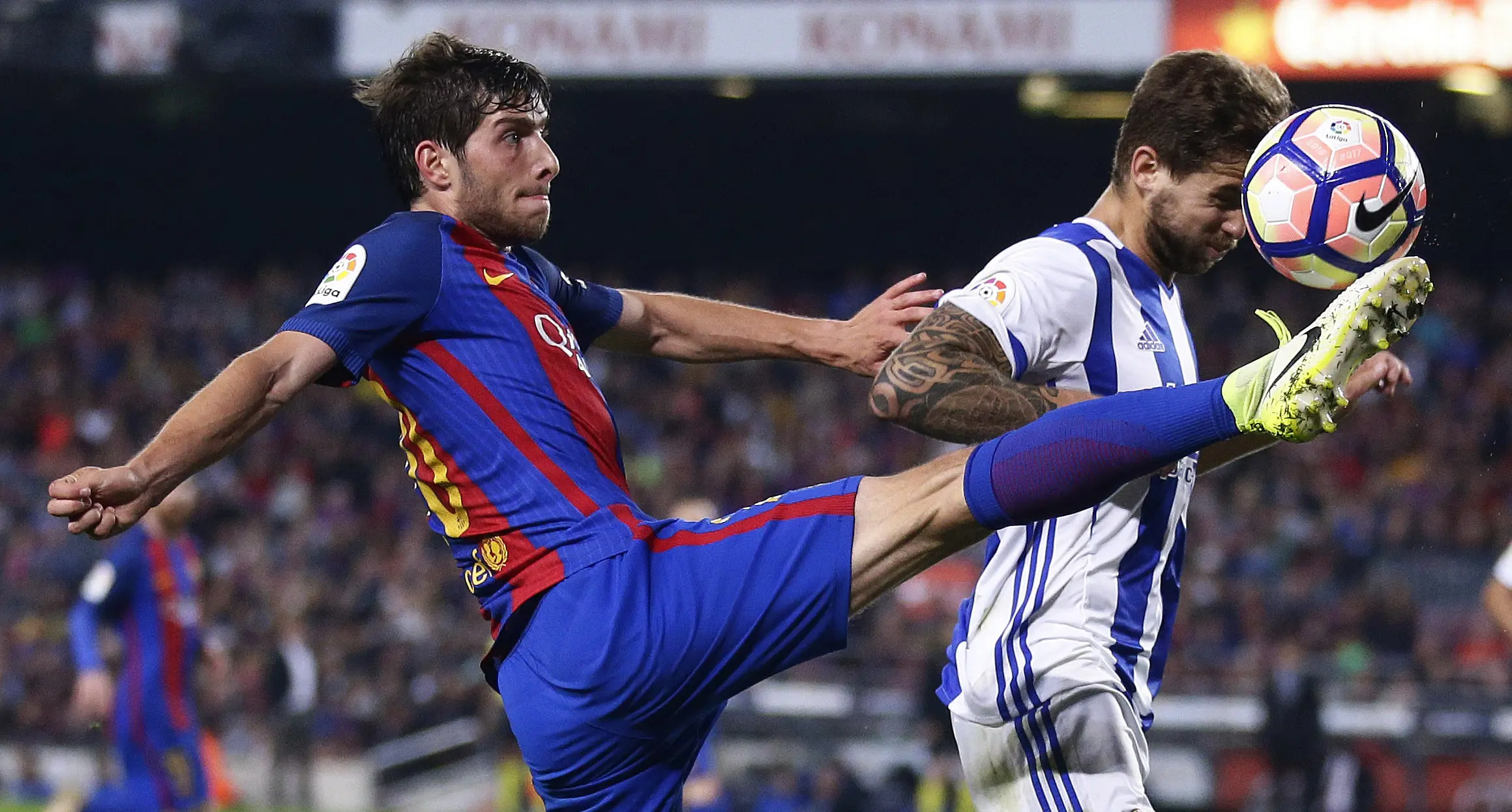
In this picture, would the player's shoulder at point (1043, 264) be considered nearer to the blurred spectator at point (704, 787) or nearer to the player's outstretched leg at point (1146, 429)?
the player's outstretched leg at point (1146, 429)

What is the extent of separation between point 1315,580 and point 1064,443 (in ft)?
35.3

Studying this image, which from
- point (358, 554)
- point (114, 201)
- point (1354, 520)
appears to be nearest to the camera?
point (1354, 520)

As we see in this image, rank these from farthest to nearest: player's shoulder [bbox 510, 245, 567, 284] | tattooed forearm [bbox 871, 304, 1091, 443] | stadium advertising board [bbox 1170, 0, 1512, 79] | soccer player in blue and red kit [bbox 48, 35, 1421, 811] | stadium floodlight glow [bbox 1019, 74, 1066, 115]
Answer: stadium floodlight glow [bbox 1019, 74, 1066, 115], stadium advertising board [bbox 1170, 0, 1512, 79], player's shoulder [bbox 510, 245, 567, 284], tattooed forearm [bbox 871, 304, 1091, 443], soccer player in blue and red kit [bbox 48, 35, 1421, 811]

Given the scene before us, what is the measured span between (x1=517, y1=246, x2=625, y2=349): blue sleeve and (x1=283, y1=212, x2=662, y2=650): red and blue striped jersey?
430 millimetres

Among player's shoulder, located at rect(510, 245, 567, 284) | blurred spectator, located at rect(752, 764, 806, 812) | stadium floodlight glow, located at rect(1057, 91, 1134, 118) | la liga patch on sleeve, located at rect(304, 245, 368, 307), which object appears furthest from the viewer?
stadium floodlight glow, located at rect(1057, 91, 1134, 118)

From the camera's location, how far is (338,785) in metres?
12.5

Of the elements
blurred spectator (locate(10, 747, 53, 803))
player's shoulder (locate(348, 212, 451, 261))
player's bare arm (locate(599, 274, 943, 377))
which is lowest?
blurred spectator (locate(10, 747, 53, 803))

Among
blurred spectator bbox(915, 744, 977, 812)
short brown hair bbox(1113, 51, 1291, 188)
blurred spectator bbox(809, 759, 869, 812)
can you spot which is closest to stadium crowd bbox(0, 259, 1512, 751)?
blurred spectator bbox(915, 744, 977, 812)

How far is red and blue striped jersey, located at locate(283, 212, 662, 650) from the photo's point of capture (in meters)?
3.12

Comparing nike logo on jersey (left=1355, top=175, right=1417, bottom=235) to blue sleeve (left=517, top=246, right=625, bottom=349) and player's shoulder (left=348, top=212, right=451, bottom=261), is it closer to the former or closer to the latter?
blue sleeve (left=517, top=246, right=625, bottom=349)

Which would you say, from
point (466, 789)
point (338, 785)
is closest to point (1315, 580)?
point (466, 789)

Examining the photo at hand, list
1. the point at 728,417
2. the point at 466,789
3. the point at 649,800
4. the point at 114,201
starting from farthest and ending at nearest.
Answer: the point at 114,201, the point at 728,417, the point at 466,789, the point at 649,800

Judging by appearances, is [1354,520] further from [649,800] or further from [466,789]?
[649,800]

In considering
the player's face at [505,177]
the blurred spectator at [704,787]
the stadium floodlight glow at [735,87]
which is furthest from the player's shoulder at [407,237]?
the stadium floodlight glow at [735,87]
